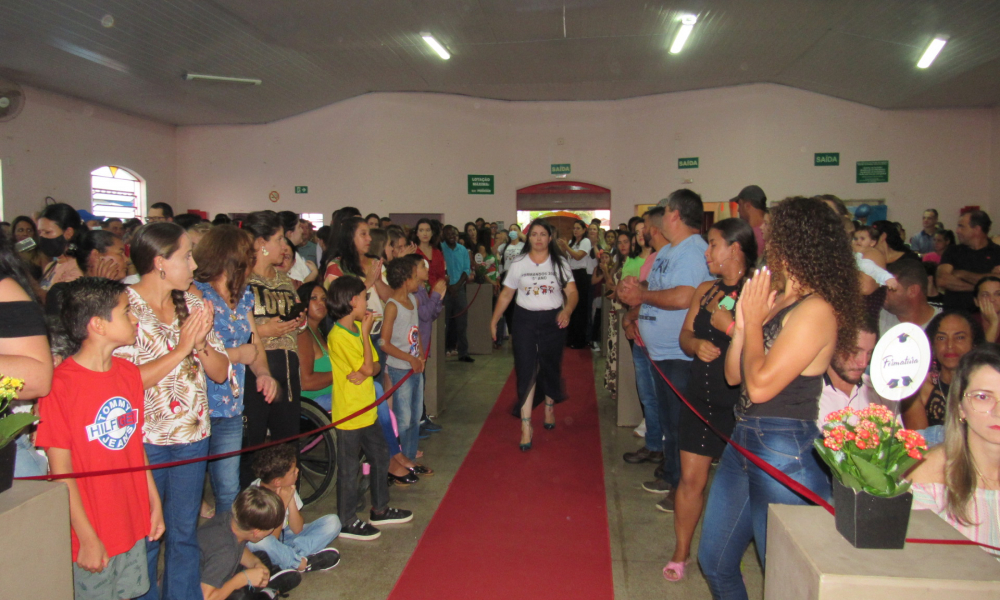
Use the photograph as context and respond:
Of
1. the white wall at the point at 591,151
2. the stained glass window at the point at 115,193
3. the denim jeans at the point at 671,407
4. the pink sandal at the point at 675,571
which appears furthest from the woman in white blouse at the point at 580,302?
the stained glass window at the point at 115,193

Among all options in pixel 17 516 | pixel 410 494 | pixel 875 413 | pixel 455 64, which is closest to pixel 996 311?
pixel 875 413

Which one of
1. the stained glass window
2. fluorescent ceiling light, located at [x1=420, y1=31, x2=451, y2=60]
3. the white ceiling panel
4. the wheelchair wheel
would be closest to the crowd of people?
the wheelchair wheel

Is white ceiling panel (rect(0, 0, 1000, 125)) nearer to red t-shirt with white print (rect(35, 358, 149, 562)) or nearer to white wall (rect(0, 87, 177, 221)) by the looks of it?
white wall (rect(0, 87, 177, 221))

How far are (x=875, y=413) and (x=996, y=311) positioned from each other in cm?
285

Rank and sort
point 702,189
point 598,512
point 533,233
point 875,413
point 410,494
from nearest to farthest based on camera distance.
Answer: point 875,413
point 598,512
point 410,494
point 533,233
point 702,189

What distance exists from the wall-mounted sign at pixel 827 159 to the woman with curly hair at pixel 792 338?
43.6ft

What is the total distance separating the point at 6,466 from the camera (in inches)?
66.9

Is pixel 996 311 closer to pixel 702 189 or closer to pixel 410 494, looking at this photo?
pixel 410 494

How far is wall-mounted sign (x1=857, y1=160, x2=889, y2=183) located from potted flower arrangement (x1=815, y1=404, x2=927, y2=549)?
14.2 metres

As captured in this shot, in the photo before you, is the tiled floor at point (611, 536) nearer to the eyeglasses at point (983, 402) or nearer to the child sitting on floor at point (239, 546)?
the child sitting on floor at point (239, 546)

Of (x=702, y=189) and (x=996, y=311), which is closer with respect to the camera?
(x=996, y=311)

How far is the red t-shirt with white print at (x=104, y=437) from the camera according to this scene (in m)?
2.04

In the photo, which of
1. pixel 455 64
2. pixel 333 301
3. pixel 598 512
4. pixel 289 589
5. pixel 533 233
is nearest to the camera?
pixel 289 589

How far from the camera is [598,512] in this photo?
12.7ft
